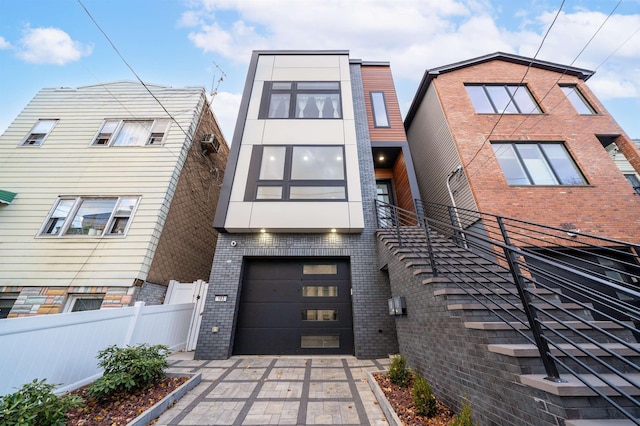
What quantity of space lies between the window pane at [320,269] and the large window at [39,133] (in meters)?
9.88

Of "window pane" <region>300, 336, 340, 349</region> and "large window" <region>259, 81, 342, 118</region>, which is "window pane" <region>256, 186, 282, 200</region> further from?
"window pane" <region>300, 336, 340, 349</region>

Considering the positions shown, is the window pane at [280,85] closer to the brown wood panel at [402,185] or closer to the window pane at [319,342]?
the brown wood panel at [402,185]

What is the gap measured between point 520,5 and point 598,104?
4.65 meters

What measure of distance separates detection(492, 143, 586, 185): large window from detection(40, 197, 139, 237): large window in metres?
11.2

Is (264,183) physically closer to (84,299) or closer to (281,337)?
(281,337)

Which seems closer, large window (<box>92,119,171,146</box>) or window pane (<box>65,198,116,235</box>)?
window pane (<box>65,198,116,235</box>)

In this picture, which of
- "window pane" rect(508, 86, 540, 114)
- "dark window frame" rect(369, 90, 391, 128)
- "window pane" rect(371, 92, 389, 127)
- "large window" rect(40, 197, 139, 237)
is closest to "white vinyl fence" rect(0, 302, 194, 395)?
"large window" rect(40, 197, 139, 237)

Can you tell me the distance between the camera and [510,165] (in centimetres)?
678

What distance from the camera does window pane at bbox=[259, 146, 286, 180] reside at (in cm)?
658

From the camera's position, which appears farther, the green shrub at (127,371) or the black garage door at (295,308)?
the black garage door at (295,308)

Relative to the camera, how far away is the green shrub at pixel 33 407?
7.12 feet

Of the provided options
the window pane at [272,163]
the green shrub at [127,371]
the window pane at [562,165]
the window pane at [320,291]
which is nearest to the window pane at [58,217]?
the green shrub at [127,371]

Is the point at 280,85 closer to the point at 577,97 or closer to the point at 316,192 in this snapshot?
the point at 316,192

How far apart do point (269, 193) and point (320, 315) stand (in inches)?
141
